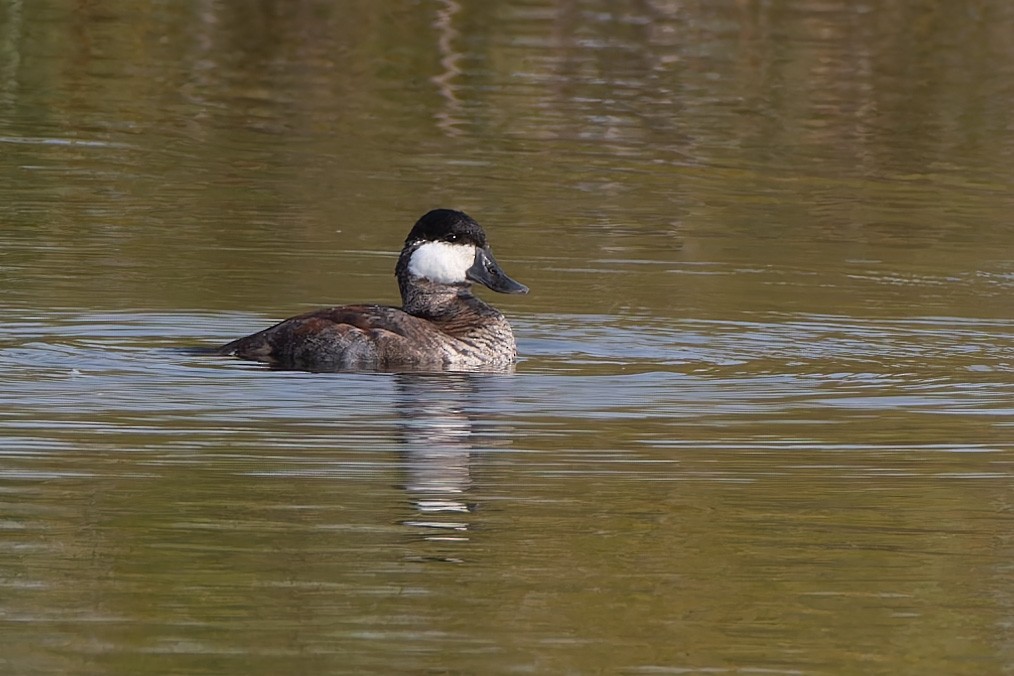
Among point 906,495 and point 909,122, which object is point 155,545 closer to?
point 906,495

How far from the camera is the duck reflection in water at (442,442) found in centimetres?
809

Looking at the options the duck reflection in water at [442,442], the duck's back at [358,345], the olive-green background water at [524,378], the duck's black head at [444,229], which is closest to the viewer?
the olive-green background water at [524,378]

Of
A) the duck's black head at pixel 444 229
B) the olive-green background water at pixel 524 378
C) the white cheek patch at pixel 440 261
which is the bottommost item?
the olive-green background water at pixel 524 378

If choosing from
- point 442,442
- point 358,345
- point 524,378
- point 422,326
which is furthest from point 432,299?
point 442,442

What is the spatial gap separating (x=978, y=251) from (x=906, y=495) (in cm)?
799

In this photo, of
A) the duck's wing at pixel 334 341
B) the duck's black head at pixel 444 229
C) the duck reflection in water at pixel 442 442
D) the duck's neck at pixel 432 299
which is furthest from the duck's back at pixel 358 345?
the duck's black head at pixel 444 229

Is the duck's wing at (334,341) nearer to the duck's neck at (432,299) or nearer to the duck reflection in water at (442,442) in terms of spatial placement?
the duck reflection in water at (442,442)

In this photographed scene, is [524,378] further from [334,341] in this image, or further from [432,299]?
[432,299]

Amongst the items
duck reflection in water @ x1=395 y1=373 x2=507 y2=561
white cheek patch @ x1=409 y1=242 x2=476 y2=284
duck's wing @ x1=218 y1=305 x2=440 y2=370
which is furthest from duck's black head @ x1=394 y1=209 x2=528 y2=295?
duck reflection in water @ x1=395 y1=373 x2=507 y2=561

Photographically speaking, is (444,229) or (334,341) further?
(444,229)

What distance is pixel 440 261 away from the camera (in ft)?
40.8

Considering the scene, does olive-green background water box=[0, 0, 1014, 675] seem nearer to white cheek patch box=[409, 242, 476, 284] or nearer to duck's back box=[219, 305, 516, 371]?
duck's back box=[219, 305, 516, 371]

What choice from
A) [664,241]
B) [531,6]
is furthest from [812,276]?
[531,6]

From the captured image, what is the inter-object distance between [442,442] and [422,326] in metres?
2.30
